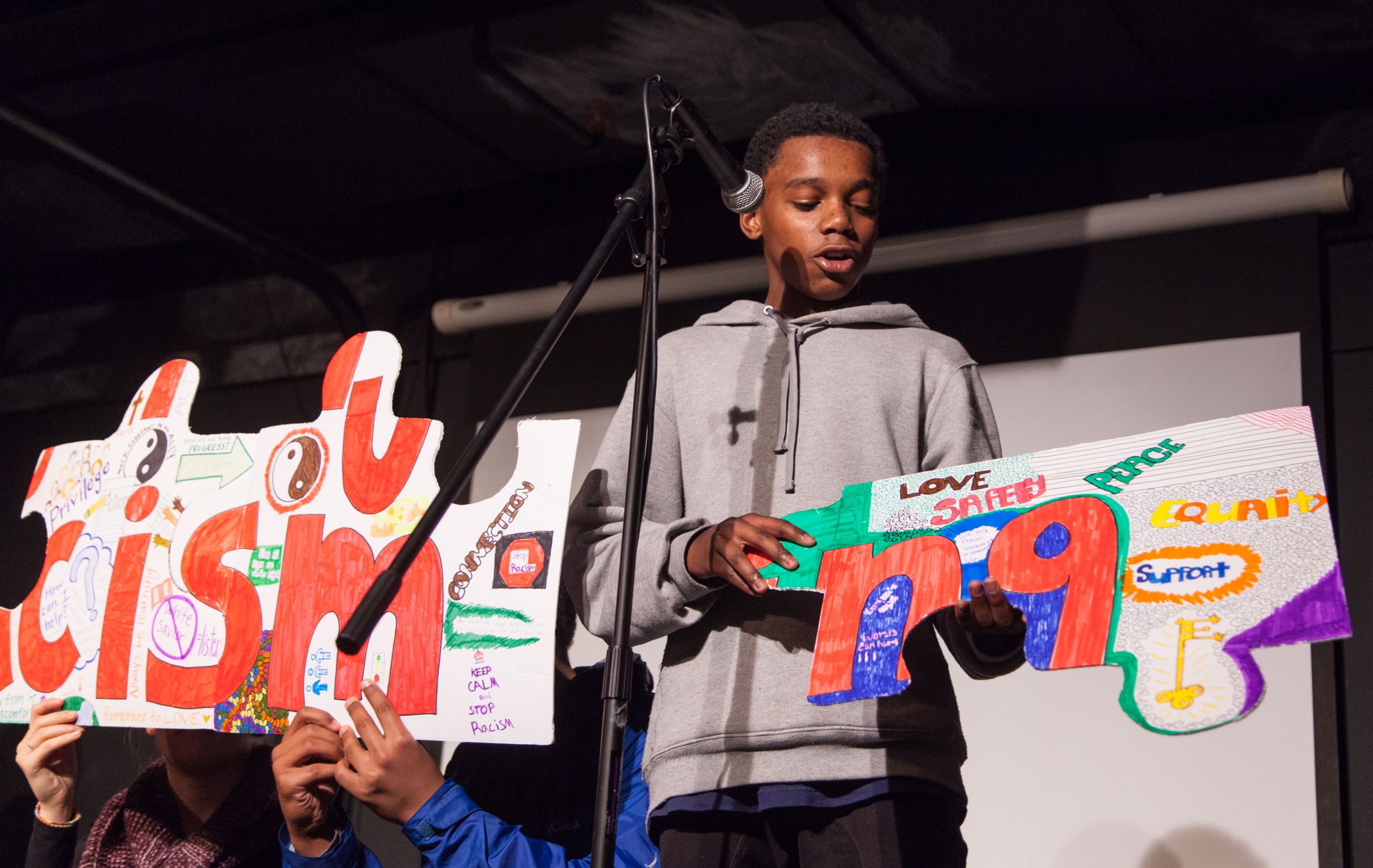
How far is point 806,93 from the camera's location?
2.54m

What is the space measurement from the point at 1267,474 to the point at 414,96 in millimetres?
2162

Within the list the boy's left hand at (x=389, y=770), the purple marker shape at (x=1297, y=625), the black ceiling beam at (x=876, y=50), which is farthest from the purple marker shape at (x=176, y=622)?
the black ceiling beam at (x=876, y=50)

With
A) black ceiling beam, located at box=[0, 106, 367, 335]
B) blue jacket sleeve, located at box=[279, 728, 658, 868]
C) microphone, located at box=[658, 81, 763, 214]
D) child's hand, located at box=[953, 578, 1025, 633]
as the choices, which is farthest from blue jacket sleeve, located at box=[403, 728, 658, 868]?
black ceiling beam, located at box=[0, 106, 367, 335]

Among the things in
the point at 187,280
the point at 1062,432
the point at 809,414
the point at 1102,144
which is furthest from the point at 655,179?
the point at 187,280

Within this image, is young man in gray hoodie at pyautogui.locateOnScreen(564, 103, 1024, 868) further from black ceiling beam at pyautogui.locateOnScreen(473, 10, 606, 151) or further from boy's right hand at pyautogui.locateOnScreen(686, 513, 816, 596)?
black ceiling beam at pyautogui.locateOnScreen(473, 10, 606, 151)

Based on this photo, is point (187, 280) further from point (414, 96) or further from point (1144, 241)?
point (1144, 241)

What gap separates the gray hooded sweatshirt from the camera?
1074 millimetres

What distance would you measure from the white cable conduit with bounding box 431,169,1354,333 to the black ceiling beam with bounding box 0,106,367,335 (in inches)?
17.3

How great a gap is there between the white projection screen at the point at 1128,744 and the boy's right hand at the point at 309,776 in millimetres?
1291

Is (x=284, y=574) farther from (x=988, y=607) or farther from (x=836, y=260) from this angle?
(x=988, y=607)

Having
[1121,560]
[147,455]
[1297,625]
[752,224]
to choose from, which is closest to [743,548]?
[1121,560]

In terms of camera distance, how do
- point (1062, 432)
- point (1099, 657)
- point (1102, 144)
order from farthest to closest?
point (1102, 144)
point (1062, 432)
point (1099, 657)

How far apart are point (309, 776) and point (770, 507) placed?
1.91 ft

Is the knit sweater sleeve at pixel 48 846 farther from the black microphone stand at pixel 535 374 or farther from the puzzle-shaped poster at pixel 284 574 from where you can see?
the black microphone stand at pixel 535 374
